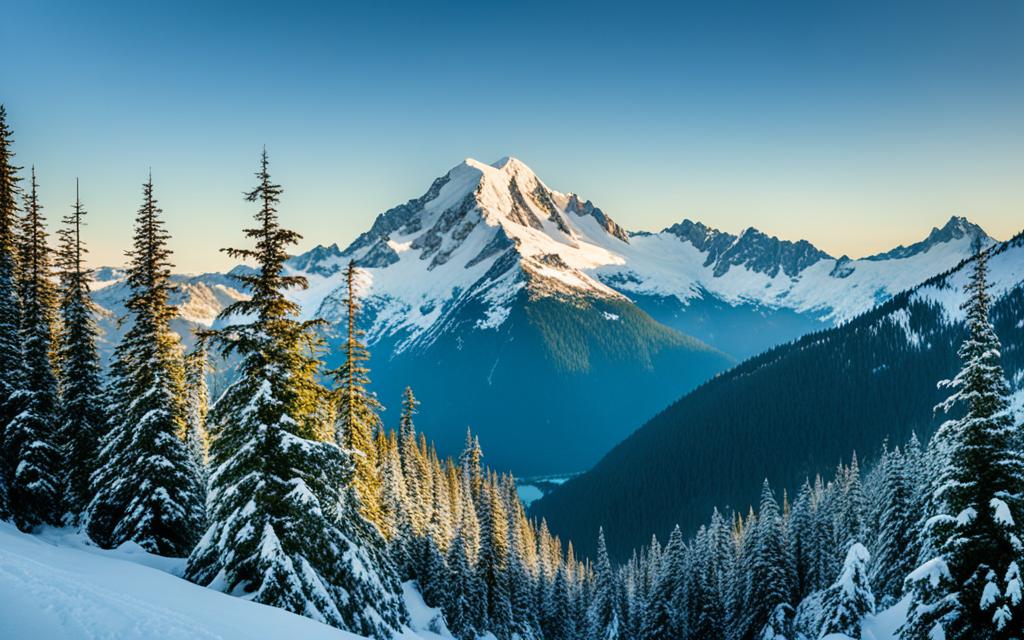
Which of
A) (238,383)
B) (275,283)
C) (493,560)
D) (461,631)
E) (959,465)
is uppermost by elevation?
(275,283)

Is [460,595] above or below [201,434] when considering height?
below

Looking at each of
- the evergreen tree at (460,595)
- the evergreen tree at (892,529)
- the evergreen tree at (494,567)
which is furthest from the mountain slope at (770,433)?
the evergreen tree at (892,529)

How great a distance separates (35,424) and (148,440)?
612 cm

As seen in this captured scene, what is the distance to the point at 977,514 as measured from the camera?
59.1ft

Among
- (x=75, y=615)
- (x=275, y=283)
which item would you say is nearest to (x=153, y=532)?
(x=275, y=283)

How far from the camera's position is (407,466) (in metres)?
59.7

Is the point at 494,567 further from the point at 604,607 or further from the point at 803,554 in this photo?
the point at 604,607

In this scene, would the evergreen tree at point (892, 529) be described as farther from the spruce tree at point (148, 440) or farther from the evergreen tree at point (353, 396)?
the spruce tree at point (148, 440)

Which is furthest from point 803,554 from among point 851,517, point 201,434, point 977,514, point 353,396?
point 201,434

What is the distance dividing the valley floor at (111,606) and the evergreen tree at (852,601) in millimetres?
23020

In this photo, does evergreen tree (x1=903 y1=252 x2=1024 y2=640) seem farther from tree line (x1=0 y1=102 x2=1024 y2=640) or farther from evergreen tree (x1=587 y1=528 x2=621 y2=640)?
evergreen tree (x1=587 y1=528 x2=621 y2=640)

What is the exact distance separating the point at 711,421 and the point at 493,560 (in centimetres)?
14496

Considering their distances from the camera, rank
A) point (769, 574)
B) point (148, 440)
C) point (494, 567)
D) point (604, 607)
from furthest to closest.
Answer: point (604, 607)
point (494, 567)
point (769, 574)
point (148, 440)

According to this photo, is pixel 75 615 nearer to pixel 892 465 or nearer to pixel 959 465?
pixel 959 465
